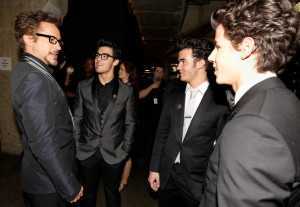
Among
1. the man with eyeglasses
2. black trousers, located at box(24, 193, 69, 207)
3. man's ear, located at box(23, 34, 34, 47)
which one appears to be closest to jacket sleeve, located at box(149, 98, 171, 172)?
the man with eyeglasses

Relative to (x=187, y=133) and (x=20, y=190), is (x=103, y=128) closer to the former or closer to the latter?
(x=187, y=133)

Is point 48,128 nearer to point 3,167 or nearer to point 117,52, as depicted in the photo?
point 117,52

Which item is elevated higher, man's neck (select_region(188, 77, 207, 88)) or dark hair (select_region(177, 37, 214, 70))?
dark hair (select_region(177, 37, 214, 70))

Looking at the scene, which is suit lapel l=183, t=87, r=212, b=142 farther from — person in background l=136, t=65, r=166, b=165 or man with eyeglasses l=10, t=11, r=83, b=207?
person in background l=136, t=65, r=166, b=165

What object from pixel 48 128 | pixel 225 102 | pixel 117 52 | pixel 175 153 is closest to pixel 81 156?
pixel 48 128

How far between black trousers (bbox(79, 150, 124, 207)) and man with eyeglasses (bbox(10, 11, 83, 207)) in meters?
0.43

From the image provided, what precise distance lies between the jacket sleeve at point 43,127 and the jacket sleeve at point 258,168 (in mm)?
1115

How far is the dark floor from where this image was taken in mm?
2561

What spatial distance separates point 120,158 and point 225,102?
1.29 m

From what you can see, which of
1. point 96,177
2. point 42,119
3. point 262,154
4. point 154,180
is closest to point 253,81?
point 262,154

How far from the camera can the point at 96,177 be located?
206 cm

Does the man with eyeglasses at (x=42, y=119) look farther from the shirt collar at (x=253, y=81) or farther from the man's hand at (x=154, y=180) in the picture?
the shirt collar at (x=253, y=81)

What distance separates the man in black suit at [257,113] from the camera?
1.91 feet

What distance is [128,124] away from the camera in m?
2.20
